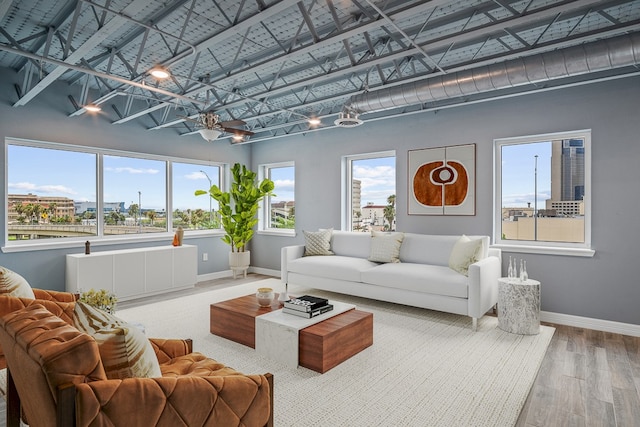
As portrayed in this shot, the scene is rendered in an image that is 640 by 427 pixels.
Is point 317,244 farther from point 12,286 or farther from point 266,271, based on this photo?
point 12,286

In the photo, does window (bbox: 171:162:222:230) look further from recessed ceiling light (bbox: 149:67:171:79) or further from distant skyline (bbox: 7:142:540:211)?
recessed ceiling light (bbox: 149:67:171:79)

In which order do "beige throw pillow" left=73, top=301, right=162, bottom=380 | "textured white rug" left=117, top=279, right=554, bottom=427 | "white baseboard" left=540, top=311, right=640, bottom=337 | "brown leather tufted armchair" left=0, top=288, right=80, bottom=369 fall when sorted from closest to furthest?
"beige throw pillow" left=73, top=301, right=162, bottom=380, "brown leather tufted armchair" left=0, top=288, right=80, bottom=369, "textured white rug" left=117, top=279, right=554, bottom=427, "white baseboard" left=540, top=311, right=640, bottom=337

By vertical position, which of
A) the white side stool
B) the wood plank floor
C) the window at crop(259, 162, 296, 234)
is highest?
the window at crop(259, 162, 296, 234)

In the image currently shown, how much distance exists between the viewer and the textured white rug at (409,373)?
2447 mm

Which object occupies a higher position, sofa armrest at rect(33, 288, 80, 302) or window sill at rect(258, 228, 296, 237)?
window sill at rect(258, 228, 296, 237)

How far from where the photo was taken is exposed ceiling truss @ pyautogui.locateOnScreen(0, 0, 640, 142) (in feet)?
9.31

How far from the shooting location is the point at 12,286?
102 inches

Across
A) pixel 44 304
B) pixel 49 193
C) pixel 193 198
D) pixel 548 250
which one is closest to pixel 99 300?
A: pixel 44 304

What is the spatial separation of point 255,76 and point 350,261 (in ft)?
9.55

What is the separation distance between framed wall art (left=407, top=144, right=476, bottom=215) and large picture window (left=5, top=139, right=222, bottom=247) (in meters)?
4.10

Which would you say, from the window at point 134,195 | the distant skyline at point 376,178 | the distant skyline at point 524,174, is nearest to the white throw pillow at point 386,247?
the distant skyline at point 376,178

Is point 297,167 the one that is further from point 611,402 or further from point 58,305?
point 611,402

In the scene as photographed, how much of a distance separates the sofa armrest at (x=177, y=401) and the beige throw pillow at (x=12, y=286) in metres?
1.87

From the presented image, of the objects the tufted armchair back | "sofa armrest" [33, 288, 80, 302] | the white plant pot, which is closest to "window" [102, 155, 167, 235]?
the white plant pot
